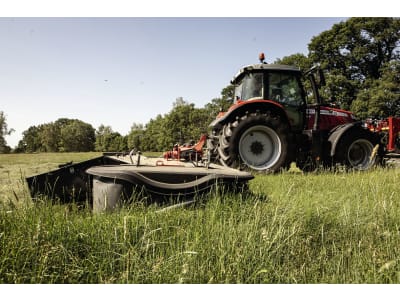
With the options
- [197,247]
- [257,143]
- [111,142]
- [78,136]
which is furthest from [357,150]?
[78,136]

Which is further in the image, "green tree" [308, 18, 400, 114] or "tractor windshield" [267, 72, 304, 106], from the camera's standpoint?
"green tree" [308, 18, 400, 114]

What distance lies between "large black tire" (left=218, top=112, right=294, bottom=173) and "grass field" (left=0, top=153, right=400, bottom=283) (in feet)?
10.6

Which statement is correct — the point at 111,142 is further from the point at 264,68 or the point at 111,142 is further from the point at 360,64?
the point at 264,68

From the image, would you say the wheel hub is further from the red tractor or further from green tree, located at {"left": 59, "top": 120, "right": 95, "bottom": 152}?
green tree, located at {"left": 59, "top": 120, "right": 95, "bottom": 152}

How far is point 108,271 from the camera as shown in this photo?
61.7 inches

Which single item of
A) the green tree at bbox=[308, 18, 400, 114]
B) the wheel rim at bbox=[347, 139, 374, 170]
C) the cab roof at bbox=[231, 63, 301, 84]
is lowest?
the wheel rim at bbox=[347, 139, 374, 170]

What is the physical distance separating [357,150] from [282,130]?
2.11 metres

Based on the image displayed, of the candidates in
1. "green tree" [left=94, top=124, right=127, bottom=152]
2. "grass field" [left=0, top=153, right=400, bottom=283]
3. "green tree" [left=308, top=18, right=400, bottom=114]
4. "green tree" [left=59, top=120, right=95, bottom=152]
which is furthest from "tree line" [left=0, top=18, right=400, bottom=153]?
"green tree" [left=59, top=120, right=95, bottom=152]

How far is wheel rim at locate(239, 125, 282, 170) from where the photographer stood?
5.65 metres

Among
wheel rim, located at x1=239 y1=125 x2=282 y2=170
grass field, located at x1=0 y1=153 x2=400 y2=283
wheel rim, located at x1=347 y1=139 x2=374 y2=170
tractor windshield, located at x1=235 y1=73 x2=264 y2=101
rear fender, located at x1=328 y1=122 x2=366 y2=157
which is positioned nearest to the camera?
grass field, located at x1=0 y1=153 x2=400 y2=283

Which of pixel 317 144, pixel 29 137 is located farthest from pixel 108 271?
pixel 29 137

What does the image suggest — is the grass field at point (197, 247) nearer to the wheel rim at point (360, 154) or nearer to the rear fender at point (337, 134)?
the rear fender at point (337, 134)

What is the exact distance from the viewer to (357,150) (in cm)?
630

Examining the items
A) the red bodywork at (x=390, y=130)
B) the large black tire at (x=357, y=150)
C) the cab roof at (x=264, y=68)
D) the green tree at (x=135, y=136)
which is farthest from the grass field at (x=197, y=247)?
the green tree at (x=135, y=136)
